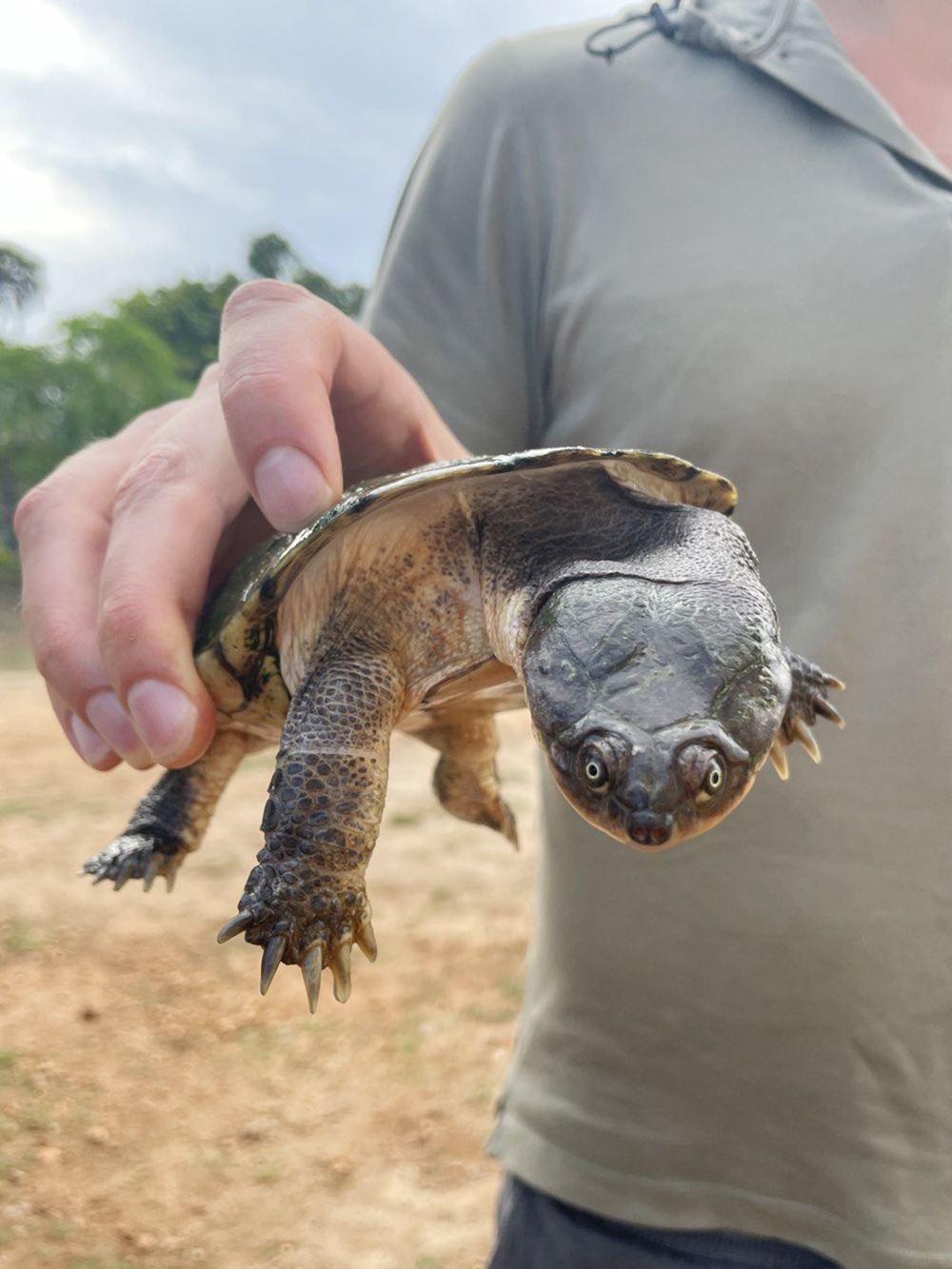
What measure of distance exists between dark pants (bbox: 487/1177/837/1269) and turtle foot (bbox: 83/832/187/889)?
1.33 metres

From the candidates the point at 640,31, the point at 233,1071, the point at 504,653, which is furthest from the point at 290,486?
the point at 233,1071

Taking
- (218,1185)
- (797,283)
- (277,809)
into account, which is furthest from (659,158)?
(218,1185)

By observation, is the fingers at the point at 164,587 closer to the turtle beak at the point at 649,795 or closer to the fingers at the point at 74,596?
the fingers at the point at 74,596

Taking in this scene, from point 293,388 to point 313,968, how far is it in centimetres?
103

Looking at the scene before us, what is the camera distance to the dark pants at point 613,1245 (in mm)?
2414

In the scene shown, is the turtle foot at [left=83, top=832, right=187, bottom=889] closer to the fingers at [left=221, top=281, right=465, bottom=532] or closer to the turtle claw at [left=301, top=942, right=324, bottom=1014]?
the turtle claw at [left=301, top=942, right=324, bottom=1014]

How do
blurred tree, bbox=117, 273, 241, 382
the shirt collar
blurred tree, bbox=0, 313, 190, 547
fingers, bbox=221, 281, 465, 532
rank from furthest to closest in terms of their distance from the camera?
blurred tree, bbox=117, 273, 241, 382
blurred tree, bbox=0, 313, 190, 547
the shirt collar
fingers, bbox=221, 281, 465, 532

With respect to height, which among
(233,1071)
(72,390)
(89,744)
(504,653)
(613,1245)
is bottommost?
(72,390)

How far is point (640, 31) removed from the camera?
8.77ft

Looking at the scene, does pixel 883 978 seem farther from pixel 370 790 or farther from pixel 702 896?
pixel 370 790

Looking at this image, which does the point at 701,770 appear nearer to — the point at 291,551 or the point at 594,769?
the point at 594,769

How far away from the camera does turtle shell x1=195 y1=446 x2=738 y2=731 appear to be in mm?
1626

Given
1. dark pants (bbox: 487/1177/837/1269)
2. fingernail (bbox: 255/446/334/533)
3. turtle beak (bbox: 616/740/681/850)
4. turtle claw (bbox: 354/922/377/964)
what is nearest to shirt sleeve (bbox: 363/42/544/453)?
fingernail (bbox: 255/446/334/533)

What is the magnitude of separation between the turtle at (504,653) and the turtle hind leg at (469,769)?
28 centimetres
